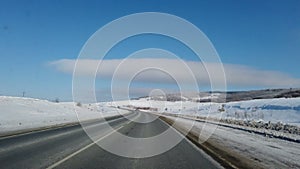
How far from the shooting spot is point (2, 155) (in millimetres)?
13141

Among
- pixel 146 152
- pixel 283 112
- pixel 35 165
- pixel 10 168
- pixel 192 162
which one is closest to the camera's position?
pixel 10 168

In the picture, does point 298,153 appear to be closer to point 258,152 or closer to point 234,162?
point 258,152

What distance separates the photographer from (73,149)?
1595 cm

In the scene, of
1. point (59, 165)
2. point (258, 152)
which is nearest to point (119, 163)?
point (59, 165)

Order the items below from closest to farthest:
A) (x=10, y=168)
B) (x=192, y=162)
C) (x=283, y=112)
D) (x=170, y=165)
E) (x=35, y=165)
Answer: (x=10, y=168) < (x=35, y=165) < (x=170, y=165) < (x=192, y=162) < (x=283, y=112)

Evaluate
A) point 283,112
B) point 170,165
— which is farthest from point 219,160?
point 283,112

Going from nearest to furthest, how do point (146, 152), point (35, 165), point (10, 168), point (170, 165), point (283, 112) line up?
point (10, 168), point (35, 165), point (170, 165), point (146, 152), point (283, 112)

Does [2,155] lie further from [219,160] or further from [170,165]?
[219,160]

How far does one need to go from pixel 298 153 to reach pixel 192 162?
18.6ft

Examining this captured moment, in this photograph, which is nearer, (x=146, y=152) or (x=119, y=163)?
(x=119, y=163)

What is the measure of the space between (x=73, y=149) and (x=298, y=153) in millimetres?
9093

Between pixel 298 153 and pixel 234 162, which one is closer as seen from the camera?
pixel 234 162

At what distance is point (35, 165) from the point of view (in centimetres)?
1123

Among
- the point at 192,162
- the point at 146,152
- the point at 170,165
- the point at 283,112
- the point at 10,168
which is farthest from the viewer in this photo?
the point at 283,112
